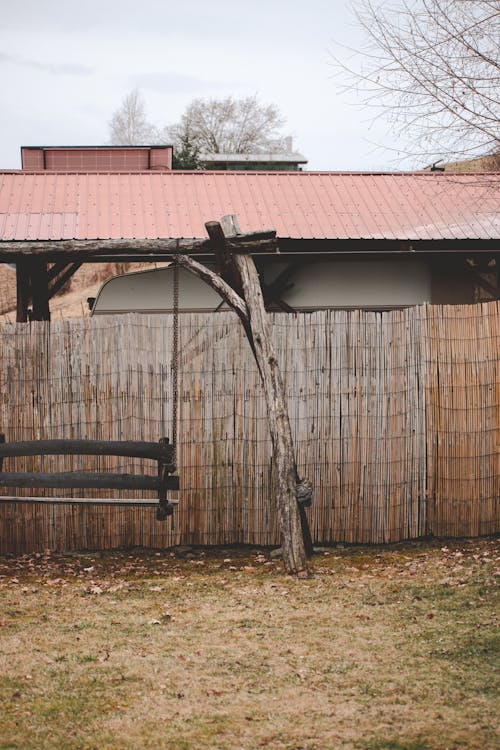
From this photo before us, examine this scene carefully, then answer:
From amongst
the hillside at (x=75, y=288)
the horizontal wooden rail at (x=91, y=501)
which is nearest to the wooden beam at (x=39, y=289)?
the horizontal wooden rail at (x=91, y=501)

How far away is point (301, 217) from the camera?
1266 centimetres

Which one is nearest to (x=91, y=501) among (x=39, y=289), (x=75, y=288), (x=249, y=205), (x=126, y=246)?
(x=126, y=246)

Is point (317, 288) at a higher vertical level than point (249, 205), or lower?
lower

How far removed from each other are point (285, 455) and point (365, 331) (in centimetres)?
139

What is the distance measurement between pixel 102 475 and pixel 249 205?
7.48 metres

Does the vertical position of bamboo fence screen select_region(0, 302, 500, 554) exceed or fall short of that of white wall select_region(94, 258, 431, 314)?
it falls short

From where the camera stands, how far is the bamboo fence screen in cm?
722

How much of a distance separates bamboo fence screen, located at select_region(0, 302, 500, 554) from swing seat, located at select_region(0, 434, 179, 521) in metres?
0.71

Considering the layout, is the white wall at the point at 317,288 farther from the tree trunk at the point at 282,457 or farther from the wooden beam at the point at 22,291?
the tree trunk at the point at 282,457

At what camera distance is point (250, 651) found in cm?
487

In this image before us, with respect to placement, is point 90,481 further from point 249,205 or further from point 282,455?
point 249,205

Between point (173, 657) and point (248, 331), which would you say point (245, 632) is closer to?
point (173, 657)

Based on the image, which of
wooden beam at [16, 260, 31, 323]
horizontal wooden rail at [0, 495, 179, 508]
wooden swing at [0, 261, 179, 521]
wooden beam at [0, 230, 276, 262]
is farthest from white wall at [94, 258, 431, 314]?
horizontal wooden rail at [0, 495, 179, 508]

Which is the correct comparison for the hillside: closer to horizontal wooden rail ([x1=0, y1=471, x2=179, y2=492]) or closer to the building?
the building
